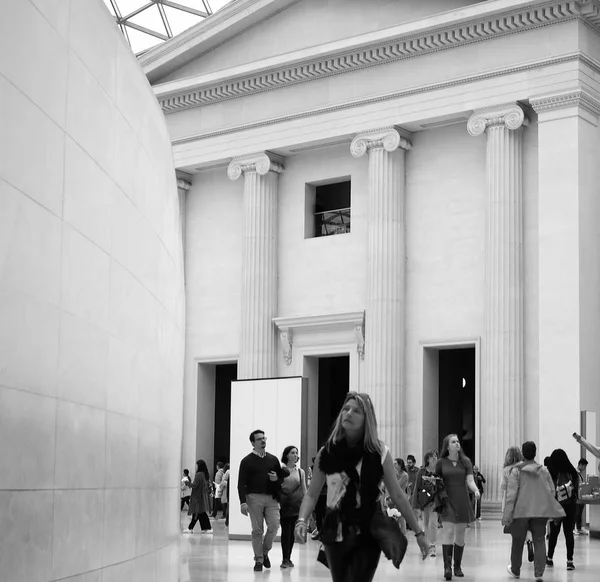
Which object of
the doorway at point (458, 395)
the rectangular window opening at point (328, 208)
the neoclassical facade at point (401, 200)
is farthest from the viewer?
the doorway at point (458, 395)

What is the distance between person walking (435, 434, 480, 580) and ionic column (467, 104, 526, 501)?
1339 cm

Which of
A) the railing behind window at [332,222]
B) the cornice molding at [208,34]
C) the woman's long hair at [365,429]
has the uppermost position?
the cornice molding at [208,34]

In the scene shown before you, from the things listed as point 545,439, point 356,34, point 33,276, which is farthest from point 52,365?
point 356,34

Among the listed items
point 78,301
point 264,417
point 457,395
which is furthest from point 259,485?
point 457,395

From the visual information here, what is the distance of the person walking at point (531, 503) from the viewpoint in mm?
12539

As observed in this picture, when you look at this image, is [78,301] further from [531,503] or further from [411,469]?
[411,469]

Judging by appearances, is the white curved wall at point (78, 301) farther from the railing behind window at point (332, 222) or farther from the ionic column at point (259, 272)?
the railing behind window at point (332, 222)

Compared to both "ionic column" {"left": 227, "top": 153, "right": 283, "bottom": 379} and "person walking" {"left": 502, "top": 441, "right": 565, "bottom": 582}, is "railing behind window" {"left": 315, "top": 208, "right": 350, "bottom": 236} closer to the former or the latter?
"ionic column" {"left": 227, "top": 153, "right": 283, "bottom": 379}

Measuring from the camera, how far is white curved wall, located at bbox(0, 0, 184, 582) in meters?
6.45

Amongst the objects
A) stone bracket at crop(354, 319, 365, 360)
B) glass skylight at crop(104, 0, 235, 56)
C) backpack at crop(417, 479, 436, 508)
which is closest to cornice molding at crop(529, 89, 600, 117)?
stone bracket at crop(354, 319, 365, 360)

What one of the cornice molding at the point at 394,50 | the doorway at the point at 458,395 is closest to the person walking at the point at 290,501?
the cornice molding at the point at 394,50

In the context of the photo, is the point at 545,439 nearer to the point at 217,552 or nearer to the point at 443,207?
the point at 443,207

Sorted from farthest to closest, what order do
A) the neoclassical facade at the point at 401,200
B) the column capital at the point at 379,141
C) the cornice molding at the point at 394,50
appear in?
the column capital at the point at 379,141 → the cornice molding at the point at 394,50 → the neoclassical facade at the point at 401,200

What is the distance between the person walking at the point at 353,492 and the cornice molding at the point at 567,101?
2158cm
